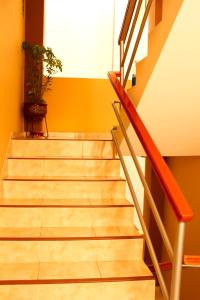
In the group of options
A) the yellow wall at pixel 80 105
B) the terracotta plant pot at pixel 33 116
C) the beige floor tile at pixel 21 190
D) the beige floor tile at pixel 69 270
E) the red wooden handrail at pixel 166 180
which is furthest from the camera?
the yellow wall at pixel 80 105

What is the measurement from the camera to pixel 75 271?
2.10 meters

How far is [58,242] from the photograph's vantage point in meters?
2.27

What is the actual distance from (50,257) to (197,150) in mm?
2090

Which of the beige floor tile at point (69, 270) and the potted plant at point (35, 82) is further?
the potted plant at point (35, 82)

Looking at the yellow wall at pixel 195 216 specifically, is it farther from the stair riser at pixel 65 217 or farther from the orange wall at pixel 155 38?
the orange wall at pixel 155 38

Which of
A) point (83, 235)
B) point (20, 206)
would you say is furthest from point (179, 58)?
point (20, 206)

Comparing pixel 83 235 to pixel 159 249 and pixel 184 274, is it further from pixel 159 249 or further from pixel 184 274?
pixel 159 249

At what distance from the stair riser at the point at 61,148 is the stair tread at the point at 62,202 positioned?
27.7 inches

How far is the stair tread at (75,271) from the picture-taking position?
1984 millimetres

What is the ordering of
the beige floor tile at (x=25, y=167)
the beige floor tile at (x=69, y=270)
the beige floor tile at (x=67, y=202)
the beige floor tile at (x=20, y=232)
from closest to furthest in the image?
the beige floor tile at (x=69, y=270)
the beige floor tile at (x=20, y=232)
the beige floor tile at (x=67, y=202)
the beige floor tile at (x=25, y=167)

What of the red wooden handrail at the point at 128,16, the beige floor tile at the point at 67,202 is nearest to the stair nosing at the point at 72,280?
the beige floor tile at the point at 67,202

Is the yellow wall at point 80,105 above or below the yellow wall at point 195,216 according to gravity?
→ above

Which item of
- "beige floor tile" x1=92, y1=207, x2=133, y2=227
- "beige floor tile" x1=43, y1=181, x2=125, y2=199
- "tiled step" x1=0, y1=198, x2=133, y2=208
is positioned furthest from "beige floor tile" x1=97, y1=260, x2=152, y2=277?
"beige floor tile" x1=43, y1=181, x2=125, y2=199

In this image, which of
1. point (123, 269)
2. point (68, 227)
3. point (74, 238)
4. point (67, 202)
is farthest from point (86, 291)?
point (67, 202)
